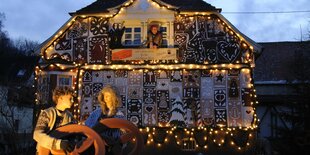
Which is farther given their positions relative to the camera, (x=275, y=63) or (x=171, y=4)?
(x=275, y=63)

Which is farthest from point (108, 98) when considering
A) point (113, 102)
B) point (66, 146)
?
point (66, 146)

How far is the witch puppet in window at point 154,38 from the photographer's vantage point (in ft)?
50.3

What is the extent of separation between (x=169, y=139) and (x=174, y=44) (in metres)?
3.34

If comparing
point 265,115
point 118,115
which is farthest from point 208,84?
point 265,115

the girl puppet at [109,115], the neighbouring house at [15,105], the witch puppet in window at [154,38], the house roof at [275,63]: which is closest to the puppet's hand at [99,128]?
the girl puppet at [109,115]

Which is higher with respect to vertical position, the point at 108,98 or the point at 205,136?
the point at 108,98

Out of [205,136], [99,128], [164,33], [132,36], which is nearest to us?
[99,128]

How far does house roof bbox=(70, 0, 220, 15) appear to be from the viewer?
15.7 meters

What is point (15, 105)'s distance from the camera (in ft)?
88.3

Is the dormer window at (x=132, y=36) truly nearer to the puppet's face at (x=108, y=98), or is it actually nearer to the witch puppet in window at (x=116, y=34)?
the witch puppet in window at (x=116, y=34)

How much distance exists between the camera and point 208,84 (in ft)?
49.3

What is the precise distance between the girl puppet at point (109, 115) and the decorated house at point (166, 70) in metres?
9.66

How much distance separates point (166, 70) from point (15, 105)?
49.1ft

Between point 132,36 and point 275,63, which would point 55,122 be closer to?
point 132,36
